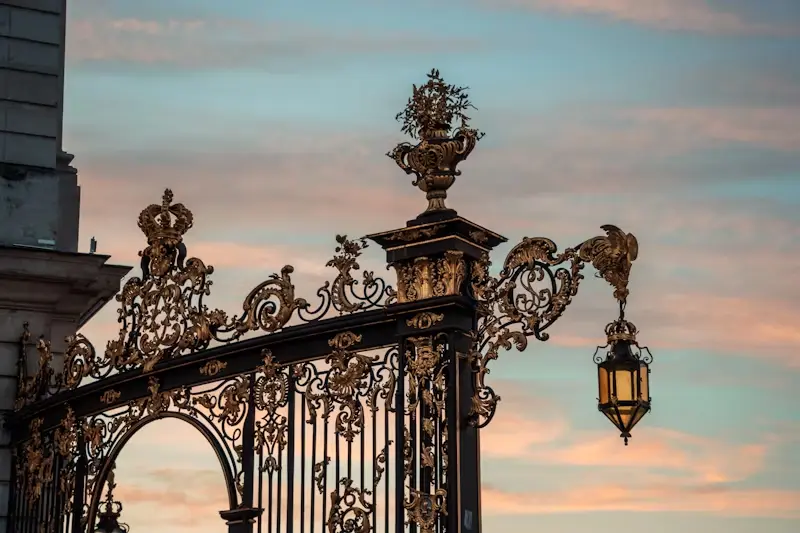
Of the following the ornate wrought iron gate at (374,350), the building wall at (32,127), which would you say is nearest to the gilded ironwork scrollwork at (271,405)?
the ornate wrought iron gate at (374,350)

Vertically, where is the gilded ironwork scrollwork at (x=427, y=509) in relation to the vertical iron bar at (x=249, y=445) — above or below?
below

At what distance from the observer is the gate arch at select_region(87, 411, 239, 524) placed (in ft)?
31.4

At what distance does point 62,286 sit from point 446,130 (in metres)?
4.53

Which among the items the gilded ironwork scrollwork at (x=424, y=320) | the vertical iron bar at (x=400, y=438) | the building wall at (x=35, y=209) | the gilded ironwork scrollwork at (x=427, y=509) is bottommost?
the gilded ironwork scrollwork at (x=427, y=509)

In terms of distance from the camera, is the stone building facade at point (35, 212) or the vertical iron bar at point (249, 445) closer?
the vertical iron bar at point (249, 445)

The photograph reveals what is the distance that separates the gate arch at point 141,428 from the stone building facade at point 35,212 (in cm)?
133

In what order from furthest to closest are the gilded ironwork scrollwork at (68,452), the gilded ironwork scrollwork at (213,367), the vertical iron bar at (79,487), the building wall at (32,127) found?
the building wall at (32,127)
the gilded ironwork scrollwork at (68,452)
the vertical iron bar at (79,487)
the gilded ironwork scrollwork at (213,367)

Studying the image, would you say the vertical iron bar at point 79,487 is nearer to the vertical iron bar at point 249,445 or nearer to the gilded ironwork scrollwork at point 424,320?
the vertical iron bar at point 249,445

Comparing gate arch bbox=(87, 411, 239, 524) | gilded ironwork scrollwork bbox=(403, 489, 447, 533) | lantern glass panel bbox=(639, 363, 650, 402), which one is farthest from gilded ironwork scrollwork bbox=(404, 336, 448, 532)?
gate arch bbox=(87, 411, 239, 524)

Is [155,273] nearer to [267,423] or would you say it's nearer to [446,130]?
[267,423]

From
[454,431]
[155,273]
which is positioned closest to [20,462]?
[155,273]

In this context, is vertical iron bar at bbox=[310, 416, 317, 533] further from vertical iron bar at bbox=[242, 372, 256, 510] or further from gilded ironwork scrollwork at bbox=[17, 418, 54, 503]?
gilded ironwork scrollwork at bbox=[17, 418, 54, 503]

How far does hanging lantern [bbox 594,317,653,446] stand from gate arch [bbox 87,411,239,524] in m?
2.58

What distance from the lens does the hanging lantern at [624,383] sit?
8.13 m
